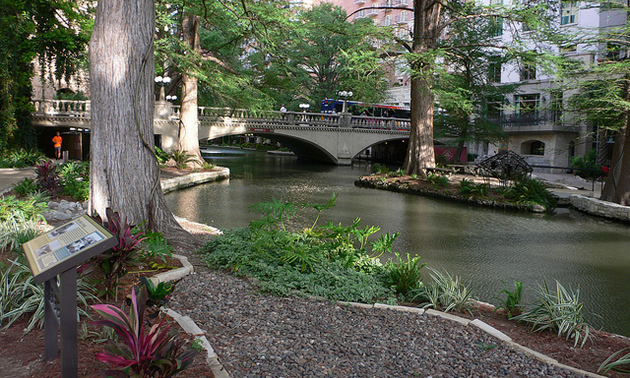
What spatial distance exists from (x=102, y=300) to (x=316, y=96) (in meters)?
40.7

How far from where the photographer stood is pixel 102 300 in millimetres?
4801

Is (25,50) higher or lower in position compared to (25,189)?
higher

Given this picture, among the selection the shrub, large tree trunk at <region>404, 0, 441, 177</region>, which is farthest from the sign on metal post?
large tree trunk at <region>404, 0, 441, 177</region>

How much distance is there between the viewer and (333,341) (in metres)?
4.38

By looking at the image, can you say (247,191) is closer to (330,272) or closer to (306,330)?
(330,272)

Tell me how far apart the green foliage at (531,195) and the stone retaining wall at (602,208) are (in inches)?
Answer: 31.2

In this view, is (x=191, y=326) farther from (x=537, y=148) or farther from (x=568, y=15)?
(x=537, y=148)

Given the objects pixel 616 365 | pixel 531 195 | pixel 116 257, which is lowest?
pixel 616 365

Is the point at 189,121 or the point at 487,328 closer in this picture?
the point at 487,328

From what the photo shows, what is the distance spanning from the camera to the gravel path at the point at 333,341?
12.8ft

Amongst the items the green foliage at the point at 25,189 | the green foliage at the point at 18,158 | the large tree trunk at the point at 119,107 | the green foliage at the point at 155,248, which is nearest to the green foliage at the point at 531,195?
the large tree trunk at the point at 119,107

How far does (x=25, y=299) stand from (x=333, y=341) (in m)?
2.94

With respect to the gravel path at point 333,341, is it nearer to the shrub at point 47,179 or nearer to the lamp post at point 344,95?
the shrub at point 47,179

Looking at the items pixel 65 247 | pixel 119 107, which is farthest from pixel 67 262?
pixel 119 107
